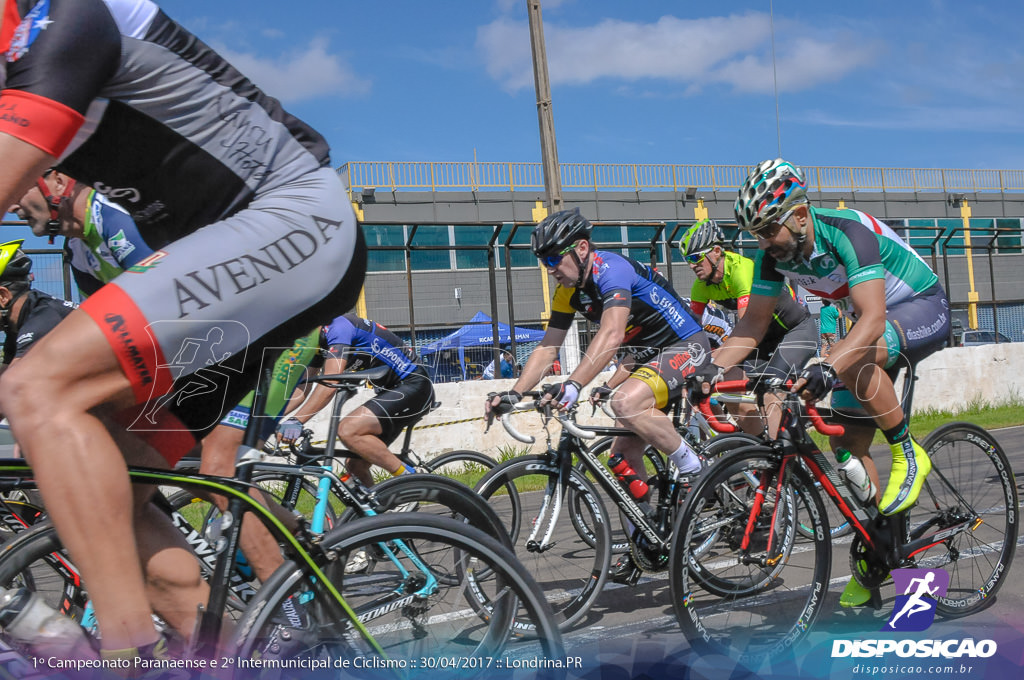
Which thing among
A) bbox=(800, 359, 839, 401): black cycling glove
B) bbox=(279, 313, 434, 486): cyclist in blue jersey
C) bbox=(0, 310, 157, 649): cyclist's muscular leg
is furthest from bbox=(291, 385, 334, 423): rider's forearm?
bbox=(0, 310, 157, 649): cyclist's muscular leg

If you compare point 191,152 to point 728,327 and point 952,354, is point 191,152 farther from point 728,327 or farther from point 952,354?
point 952,354

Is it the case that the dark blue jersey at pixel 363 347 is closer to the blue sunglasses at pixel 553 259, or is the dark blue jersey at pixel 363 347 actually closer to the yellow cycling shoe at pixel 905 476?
the blue sunglasses at pixel 553 259

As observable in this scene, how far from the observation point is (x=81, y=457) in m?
1.96

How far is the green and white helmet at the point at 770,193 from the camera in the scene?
4.00 meters

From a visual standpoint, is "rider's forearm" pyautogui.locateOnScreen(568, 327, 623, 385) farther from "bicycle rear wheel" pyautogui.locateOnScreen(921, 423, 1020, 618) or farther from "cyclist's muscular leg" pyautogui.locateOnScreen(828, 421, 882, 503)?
"bicycle rear wheel" pyautogui.locateOnScreen(921, 423, 1020, 618)

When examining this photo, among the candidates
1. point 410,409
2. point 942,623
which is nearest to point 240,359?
point 942,623

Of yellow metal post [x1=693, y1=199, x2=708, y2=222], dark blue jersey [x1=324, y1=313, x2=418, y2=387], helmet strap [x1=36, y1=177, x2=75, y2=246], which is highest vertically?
yellow metal post [x1=693, y1=199, x2=708, y2=222]

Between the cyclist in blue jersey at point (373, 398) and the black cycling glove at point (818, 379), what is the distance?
9.57 feet

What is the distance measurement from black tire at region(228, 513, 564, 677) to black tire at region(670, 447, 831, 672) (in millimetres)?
1177

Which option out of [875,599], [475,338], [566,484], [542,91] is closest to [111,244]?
[566,484]

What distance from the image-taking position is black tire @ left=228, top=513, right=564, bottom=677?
7.38 ft

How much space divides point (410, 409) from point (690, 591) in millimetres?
3125

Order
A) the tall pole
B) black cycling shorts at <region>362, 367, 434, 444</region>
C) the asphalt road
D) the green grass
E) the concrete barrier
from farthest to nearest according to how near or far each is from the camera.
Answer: the green grass, the tall pole, the concrete barrier, black cycling shorts at <region>362, 367, 434, 444</region>, the asphalt road

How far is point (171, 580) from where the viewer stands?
2.37m
